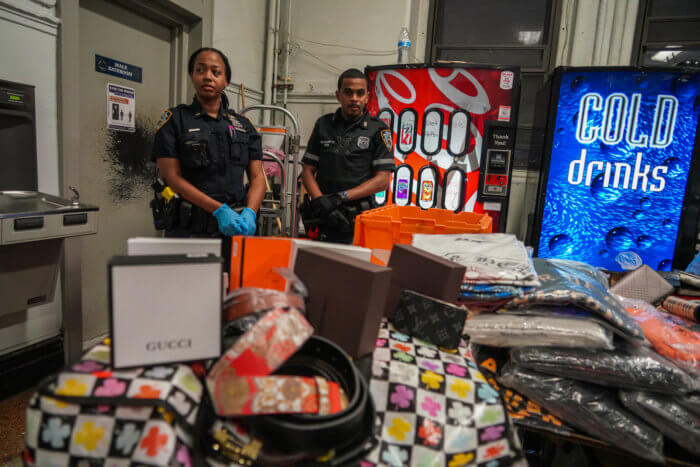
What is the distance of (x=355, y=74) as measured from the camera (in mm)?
2072

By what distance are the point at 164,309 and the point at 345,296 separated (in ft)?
1.10

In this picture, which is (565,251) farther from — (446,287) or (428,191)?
(446,287)

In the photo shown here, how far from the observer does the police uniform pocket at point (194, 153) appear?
1.75m

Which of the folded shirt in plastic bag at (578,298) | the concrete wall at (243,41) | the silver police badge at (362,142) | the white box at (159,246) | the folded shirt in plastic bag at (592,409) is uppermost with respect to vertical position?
the concrete wall at (243,41)

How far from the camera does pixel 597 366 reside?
0.93m

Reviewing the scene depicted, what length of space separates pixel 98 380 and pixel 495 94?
314cm

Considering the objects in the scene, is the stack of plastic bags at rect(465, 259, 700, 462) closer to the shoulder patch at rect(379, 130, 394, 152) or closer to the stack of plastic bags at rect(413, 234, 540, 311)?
the stack of plastic bags at rect(413, 234, 540, 311)

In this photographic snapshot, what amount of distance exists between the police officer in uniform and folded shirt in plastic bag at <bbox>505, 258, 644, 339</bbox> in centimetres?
117

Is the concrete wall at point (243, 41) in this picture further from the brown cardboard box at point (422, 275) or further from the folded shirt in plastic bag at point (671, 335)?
the folded shirt in plastic bag at point (671, 335)

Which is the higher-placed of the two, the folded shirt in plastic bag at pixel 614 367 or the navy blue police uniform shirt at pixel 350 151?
the navy blue police uniform shirt at pixel 350 151

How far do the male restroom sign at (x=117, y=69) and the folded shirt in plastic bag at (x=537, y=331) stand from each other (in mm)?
2536

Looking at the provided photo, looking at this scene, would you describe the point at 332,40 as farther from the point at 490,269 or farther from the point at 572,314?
the point at 572,314

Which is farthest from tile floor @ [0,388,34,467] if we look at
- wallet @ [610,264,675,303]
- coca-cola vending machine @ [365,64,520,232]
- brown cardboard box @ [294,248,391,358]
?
coca-cola vending machine @ [365,64,520,232]

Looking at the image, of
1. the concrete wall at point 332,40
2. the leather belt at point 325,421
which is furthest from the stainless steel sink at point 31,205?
the concrete wall at point 332,40
